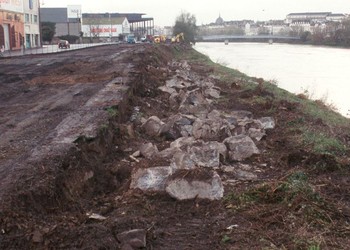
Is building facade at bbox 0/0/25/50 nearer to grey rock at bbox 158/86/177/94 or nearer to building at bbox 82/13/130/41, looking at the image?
grey rock at bbox 158/86/177/94

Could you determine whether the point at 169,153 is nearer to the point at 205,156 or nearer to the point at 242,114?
the point at 205,156

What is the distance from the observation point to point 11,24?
50781 millimetres

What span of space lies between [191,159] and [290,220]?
241 centimetres

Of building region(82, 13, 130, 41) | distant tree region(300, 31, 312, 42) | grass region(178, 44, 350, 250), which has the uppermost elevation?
building region(82, 13, 130, 41)

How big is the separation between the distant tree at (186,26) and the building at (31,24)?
46.2 metres

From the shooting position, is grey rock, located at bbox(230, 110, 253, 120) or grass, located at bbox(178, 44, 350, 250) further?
grey rock, located at bbox(230, 110, 253, 120)

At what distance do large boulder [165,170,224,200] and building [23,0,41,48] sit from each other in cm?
5389

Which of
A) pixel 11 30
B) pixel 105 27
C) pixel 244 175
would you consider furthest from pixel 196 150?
pixel 105 27

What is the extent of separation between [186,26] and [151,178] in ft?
342

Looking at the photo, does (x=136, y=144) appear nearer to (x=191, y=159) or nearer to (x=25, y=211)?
(x=191, y=159)

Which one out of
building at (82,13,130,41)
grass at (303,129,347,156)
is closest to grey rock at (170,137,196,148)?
grass at (303,129,347,156)

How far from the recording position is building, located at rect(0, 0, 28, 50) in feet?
157

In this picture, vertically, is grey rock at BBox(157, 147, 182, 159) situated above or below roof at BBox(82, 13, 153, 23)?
below

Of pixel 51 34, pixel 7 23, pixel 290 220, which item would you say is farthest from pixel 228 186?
pixel 51 34
